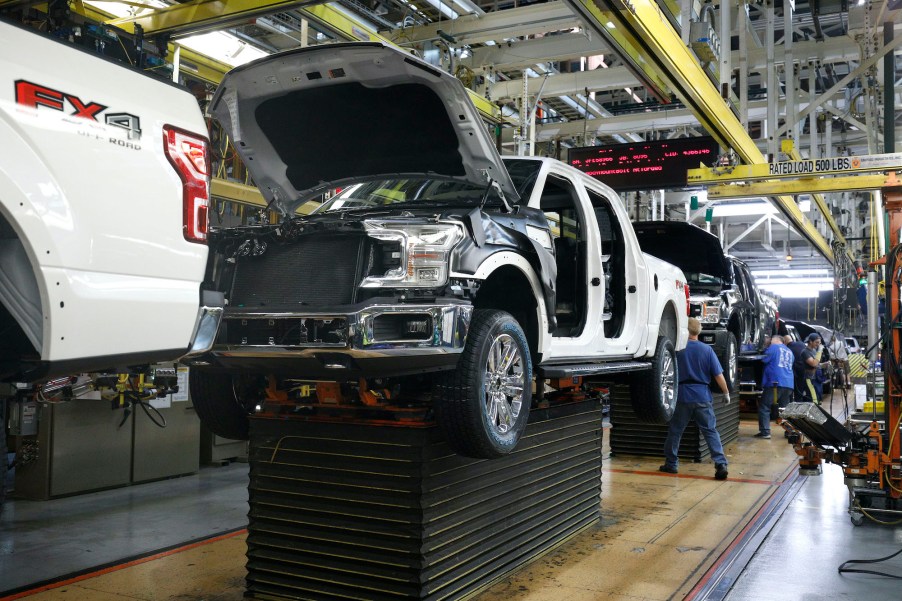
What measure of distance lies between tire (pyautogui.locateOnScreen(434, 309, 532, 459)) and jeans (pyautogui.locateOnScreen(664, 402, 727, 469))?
5005mm

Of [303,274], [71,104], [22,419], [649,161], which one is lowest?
[22,419]

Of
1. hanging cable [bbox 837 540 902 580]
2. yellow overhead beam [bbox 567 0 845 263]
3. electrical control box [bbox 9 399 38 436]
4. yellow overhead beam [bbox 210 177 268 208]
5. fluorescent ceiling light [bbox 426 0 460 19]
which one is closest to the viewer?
hanging cable [bbox 837 540 902 580]

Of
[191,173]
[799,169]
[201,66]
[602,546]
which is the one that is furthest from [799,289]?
[191,173]

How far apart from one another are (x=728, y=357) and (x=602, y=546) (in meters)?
5.19

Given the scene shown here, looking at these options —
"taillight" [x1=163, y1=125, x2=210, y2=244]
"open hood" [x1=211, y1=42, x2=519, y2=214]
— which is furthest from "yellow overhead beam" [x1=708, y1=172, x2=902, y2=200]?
"taillight" [x1=163, y1=125, x2=210, y2=244]

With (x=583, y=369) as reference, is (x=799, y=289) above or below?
above

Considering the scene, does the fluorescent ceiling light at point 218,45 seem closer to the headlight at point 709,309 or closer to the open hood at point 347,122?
the open hood at point 347,122

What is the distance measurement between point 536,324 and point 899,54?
423 inches

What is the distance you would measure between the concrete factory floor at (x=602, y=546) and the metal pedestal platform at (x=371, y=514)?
301 mm

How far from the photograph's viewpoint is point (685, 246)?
33.4ft

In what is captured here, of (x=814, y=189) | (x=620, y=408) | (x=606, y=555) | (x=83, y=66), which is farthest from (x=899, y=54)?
(x=83, y=66)

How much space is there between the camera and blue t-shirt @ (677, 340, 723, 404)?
28.4ft

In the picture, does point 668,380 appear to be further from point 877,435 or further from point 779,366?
point 779,366

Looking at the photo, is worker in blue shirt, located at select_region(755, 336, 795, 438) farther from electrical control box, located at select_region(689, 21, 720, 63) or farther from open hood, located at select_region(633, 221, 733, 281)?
electrical control box, located at select_region(689, 21, 720, 63)
